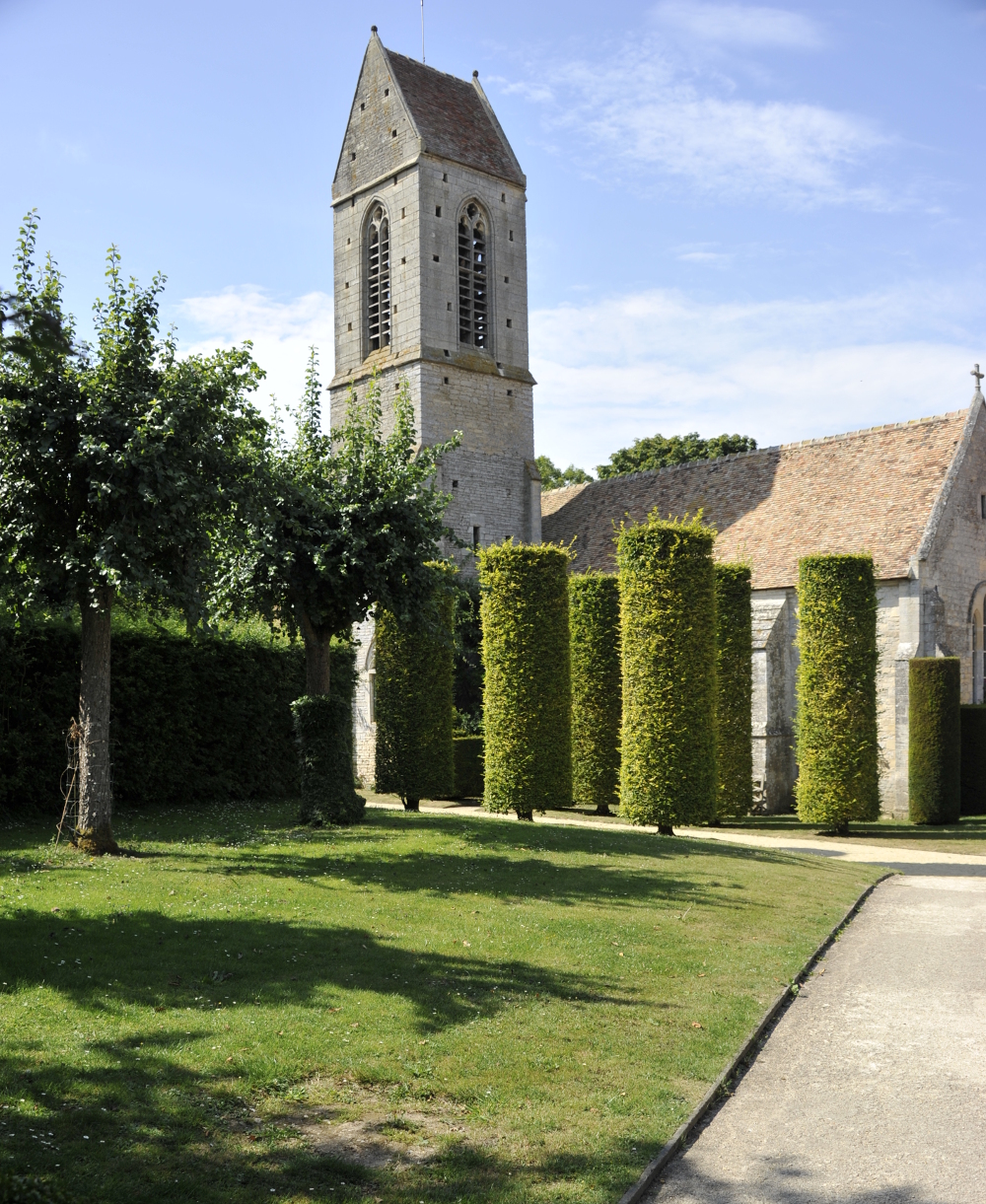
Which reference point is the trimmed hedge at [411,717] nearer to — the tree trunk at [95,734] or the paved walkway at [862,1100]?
the tree trunk at [95,734]

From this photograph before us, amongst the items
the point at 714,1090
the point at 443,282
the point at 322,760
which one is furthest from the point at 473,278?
the point at 714,1090

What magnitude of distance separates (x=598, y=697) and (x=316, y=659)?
746 centimetres

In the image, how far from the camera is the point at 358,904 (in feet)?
30.9

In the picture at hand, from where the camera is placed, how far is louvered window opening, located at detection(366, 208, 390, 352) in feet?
117

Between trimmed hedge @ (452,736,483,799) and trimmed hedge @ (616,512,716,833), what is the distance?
8.77m

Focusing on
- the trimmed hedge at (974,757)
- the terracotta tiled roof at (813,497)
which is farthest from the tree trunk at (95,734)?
the trimmed hedge at (974,757)

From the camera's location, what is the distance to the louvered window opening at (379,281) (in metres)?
35.5

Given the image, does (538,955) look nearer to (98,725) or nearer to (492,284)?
(98,725)

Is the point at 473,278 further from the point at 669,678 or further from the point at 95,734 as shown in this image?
the point at 95,734

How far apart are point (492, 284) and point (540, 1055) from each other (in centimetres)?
3287

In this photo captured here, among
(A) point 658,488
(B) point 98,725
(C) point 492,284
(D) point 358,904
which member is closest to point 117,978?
(D) point 358,904

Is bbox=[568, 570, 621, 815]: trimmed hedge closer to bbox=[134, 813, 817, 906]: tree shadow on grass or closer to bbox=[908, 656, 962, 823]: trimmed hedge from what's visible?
bbox=[134, 813, 817, 906]: tree shadow on grass

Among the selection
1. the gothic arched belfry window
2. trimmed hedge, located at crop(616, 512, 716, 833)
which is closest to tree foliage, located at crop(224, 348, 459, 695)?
trimmed hedge, located at crop(616, 512, 716, 833)

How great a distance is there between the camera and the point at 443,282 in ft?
113
